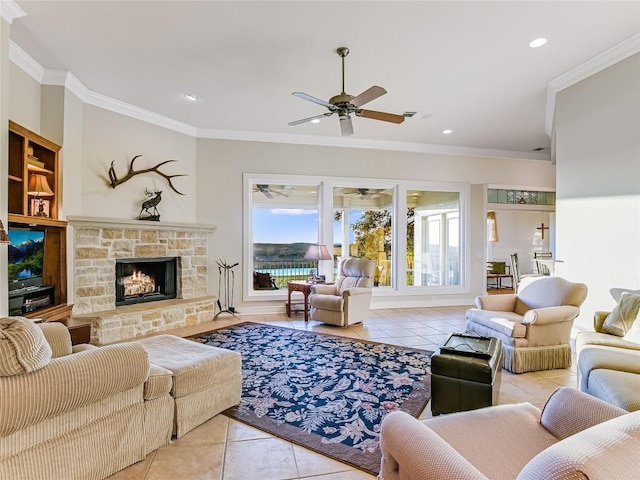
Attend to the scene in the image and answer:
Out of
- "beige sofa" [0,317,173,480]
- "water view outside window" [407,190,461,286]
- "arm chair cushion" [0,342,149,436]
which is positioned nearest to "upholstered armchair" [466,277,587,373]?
"beige sofa" [0,317,173,480]

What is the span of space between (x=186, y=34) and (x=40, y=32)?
1.33 metres

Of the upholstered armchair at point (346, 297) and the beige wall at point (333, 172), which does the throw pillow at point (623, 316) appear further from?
the beige wall at point (333, 172)

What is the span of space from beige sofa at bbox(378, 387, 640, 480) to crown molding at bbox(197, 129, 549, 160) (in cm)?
539

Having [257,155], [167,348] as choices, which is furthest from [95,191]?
[167,348]

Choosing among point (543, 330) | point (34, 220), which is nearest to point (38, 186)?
point (34, 220)

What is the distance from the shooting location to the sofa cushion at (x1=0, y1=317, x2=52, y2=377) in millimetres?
1463

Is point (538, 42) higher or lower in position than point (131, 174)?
higher

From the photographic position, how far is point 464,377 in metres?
2.35

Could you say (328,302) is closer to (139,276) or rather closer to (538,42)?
(139,276)

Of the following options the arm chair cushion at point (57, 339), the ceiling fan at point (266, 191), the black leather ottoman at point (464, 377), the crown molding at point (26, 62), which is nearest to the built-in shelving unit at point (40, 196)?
the crown molding at point (26, 62)

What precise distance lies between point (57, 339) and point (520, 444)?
256 cm

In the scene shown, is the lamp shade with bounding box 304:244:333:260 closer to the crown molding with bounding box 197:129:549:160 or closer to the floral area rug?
the floral area rug

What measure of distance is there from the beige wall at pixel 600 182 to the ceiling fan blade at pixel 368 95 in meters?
2.52

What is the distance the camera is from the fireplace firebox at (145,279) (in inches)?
195
